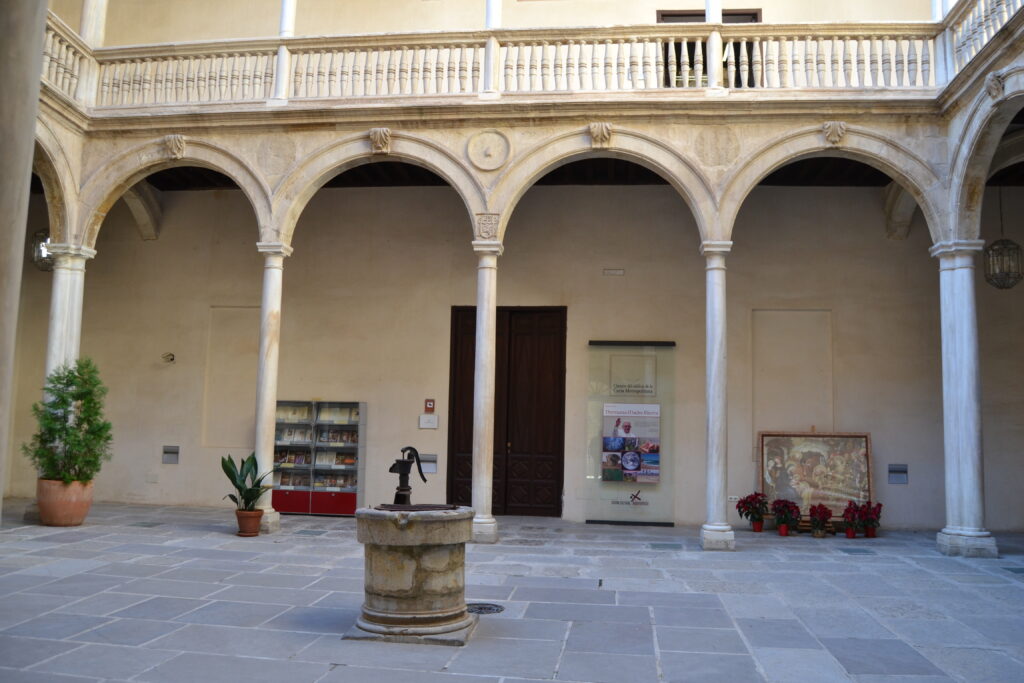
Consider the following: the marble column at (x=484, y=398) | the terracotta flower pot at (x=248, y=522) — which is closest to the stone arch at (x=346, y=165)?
the marble column at (x=484, y=398)

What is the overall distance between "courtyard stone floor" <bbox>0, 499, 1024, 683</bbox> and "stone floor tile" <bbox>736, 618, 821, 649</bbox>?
0.02m

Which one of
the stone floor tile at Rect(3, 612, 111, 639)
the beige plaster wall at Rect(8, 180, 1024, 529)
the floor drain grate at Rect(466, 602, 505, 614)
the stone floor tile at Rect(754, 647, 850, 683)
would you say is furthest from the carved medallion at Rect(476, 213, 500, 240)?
the stone floor tile at Rect(754, 647, 850, 683)

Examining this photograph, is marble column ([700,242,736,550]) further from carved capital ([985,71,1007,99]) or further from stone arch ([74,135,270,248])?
stone arch ([74,135,270,248])

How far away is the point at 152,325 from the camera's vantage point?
12.7 m

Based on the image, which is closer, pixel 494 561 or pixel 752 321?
pixel 494 561

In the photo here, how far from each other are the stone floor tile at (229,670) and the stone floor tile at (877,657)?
317 centimetres

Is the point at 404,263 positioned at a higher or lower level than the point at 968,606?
higher

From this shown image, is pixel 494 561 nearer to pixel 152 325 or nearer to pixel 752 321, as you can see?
pixel 752 321

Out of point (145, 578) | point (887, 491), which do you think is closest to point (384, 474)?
point (145, 578)

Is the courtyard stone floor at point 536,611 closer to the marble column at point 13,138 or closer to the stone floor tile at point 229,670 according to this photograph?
the stone floor tile at point 229,670

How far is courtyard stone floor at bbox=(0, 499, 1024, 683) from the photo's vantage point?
4648mm

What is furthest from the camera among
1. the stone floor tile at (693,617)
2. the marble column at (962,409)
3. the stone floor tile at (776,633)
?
the marble column at (962,409)

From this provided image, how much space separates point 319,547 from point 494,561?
2.06 metres

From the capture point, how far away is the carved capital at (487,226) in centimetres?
974
